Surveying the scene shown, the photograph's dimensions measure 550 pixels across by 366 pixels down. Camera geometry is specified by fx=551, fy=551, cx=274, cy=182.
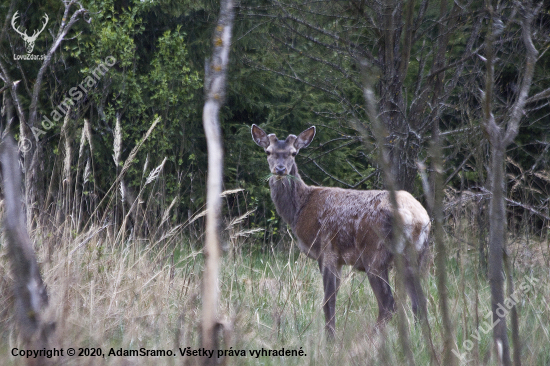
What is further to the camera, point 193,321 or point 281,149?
point 281,149

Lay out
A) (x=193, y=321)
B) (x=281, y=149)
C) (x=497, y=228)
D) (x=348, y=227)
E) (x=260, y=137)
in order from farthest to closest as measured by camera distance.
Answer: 1. (x=260, y=137)
2. (x=281, y=149)
3. (x=348, y=227)
4. (x=193, y=321)
5. (x=497, y=228)

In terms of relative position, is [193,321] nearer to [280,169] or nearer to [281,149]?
[280,169]

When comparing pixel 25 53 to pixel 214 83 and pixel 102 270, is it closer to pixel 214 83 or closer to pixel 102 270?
pixel 102 270

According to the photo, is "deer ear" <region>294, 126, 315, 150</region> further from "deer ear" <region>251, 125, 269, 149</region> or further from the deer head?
"deer ear" <region>251, 125, 269, 149</region>

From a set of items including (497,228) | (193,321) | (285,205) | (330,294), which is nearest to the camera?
(497,228)

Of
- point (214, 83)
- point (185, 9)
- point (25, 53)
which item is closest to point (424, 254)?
point (214, 83)

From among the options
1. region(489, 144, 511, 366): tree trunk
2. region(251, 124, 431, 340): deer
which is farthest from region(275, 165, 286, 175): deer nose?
region(489, 144, 511, 366): tree trunk

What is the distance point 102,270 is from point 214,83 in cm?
293

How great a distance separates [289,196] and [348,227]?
3.80 feet

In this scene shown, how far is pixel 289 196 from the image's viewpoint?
6.17m

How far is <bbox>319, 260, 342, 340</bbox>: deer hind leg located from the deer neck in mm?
953

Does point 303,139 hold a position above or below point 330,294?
above

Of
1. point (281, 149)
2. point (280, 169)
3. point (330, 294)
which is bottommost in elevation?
point (330, 294)

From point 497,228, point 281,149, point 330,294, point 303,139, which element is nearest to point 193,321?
point 330,294
